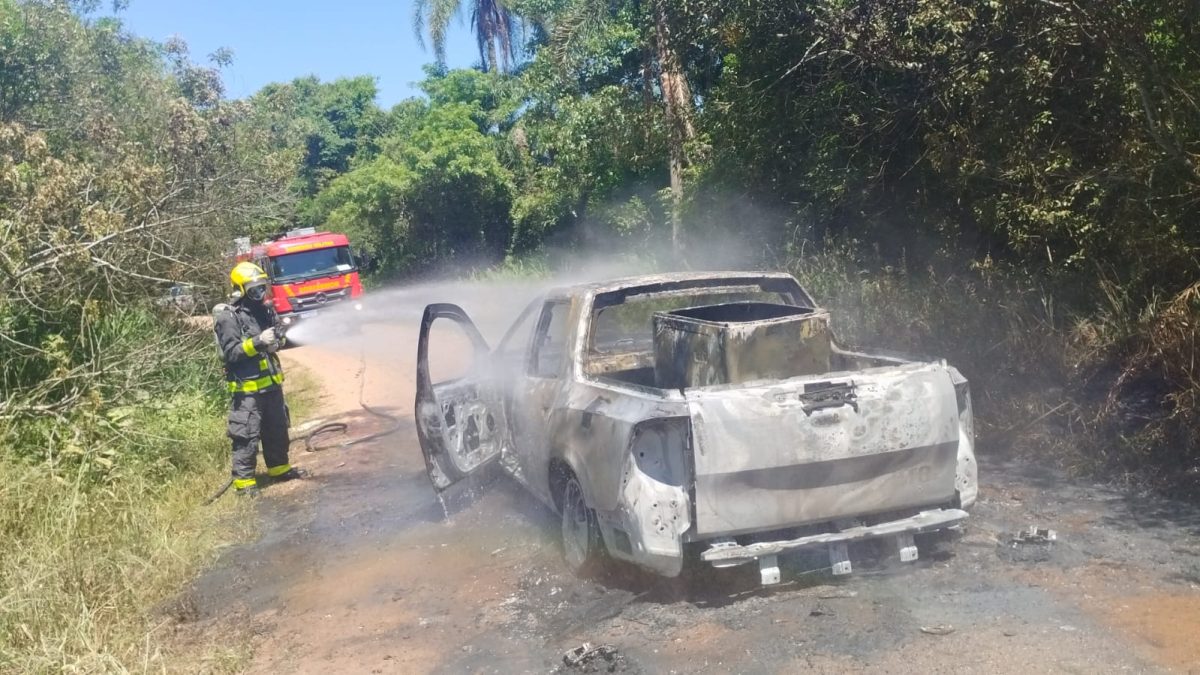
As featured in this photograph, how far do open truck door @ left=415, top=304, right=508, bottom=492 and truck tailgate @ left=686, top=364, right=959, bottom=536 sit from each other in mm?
2369

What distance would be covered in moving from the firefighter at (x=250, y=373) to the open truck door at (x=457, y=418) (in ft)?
6.57

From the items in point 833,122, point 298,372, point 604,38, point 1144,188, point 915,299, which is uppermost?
point 604,38

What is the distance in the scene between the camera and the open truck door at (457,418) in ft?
21.9

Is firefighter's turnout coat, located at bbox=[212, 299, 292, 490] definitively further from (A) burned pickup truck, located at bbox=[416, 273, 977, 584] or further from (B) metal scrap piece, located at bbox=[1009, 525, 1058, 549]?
(B) metal scrap piece, located at bbox=[1009, 525, 1058, 549]

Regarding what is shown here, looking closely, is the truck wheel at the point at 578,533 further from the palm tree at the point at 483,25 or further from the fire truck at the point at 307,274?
Answer: the palm tree at the point at 483,25

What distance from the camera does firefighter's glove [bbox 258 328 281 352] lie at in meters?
8.11

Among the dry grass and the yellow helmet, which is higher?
the yellow helmet

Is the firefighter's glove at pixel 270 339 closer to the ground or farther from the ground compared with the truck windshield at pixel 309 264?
farther from the ground

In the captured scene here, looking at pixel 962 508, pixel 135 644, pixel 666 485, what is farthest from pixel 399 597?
pixel 962 508

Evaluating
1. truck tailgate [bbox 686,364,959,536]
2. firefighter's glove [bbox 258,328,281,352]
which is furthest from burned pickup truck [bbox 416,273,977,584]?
firefighter's glove [bbox 258,328,281,352]

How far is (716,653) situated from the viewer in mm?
4305

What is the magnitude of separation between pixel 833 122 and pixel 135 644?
7.88 meters

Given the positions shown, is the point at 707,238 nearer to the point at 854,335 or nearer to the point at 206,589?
the point at 854,335

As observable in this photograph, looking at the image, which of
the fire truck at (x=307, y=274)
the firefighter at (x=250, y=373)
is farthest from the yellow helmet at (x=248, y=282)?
the fire truck at (x=307, y=274)
